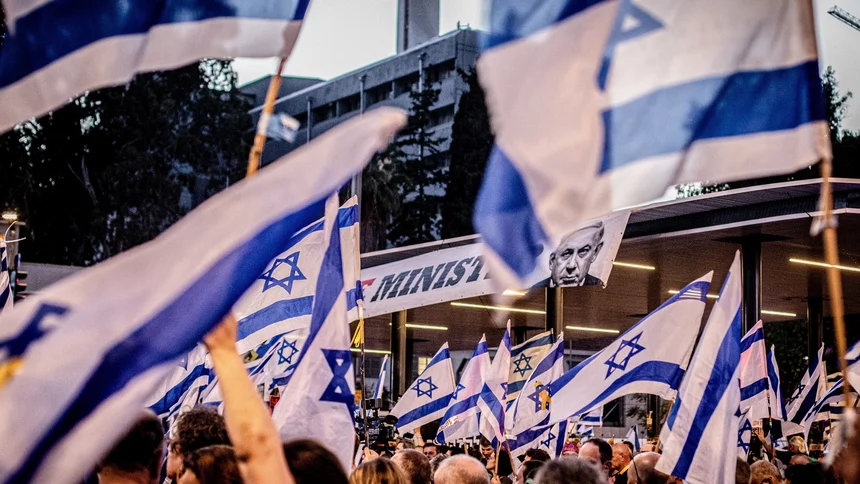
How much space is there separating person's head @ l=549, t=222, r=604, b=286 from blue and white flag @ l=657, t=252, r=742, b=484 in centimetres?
1127

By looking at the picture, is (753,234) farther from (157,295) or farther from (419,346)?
(419,346)

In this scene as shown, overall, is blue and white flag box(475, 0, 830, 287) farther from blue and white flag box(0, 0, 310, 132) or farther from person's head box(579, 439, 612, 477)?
person's head box(579, 439, 612, 477)

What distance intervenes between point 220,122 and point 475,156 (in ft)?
53.4

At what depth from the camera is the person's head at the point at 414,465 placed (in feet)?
20.0

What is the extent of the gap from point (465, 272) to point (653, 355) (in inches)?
527

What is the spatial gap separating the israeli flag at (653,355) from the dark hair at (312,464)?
19.4 feet

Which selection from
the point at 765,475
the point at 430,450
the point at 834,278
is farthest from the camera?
the point at 430,450

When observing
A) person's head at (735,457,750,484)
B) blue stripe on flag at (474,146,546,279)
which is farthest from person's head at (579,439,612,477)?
blue stripe on flag at (474,146,546,279)

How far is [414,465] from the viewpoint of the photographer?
6.14 meters

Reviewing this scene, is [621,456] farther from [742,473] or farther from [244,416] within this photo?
[244,416]

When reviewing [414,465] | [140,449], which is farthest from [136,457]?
[414,465]

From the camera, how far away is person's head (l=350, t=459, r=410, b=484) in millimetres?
4410

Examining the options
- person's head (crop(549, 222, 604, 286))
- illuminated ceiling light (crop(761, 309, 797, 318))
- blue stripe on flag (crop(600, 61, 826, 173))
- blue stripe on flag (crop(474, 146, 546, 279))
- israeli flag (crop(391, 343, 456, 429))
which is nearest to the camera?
blue stripe on flag (crop(474, 146, 546, 279))

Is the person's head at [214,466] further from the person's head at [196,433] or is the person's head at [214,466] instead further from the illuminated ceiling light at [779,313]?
the illuminated ceiling light at [779,313]
